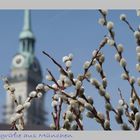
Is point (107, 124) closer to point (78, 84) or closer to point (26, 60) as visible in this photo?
point (78, 84)

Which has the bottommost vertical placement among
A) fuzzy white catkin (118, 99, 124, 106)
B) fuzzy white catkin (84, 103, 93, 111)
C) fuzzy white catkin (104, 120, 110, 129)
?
fuzzy white catkin (104, 120, 110, 129)

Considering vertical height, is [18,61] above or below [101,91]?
above

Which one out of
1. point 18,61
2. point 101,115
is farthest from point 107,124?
point 18,61

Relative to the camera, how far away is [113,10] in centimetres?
112

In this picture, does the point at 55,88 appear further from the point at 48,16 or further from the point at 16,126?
the point at 48,16

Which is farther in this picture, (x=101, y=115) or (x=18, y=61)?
(x=18, y=61)

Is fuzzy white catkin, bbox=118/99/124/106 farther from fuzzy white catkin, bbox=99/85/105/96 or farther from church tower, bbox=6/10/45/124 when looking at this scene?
church tower, bbox=6/10/45/124

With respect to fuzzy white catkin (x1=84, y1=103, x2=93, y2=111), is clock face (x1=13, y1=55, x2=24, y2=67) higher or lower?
higher

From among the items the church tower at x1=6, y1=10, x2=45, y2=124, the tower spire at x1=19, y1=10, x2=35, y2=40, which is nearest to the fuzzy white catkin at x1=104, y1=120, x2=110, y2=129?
the church tower at x1=6, y1=10, x2=45, y2=124

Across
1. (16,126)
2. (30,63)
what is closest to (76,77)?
(16,126)

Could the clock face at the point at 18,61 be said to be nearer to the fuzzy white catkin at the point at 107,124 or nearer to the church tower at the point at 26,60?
the church tower at the point at 26,60

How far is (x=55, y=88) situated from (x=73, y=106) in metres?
0.08

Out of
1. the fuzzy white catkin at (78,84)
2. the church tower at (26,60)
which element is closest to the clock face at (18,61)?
the church tower at (26,60)

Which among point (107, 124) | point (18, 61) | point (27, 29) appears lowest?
point (107, 124)
